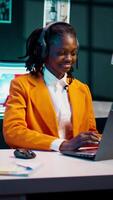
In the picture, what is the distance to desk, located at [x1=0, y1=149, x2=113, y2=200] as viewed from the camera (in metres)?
1.13

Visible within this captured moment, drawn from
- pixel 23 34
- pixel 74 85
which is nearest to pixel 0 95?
pixel 23 34

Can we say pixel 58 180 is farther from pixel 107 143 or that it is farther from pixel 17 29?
pixel 17 29

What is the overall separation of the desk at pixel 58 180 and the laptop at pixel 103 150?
73 mm

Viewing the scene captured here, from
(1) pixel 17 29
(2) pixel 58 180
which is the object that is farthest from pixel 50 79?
(1) pixel 17 29

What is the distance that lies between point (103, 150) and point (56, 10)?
1925mm

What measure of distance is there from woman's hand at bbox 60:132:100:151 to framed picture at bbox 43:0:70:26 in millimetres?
1738

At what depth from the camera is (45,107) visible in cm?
168

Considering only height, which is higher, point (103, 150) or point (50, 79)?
point (50, 79)

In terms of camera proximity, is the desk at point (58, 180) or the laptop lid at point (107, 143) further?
the laptop lid at point (107, 143)

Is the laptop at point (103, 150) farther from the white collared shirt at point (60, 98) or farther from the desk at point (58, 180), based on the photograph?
the white collared shirt at point (60, 98)

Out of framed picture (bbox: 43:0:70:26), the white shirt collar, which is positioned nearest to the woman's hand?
the white shirt collar

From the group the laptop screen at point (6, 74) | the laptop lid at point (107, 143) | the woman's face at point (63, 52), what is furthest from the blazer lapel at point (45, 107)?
the laptop screen at point (6, 74)

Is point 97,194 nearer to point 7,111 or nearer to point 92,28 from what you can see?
point 7,111

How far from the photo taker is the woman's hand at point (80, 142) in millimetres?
1463
